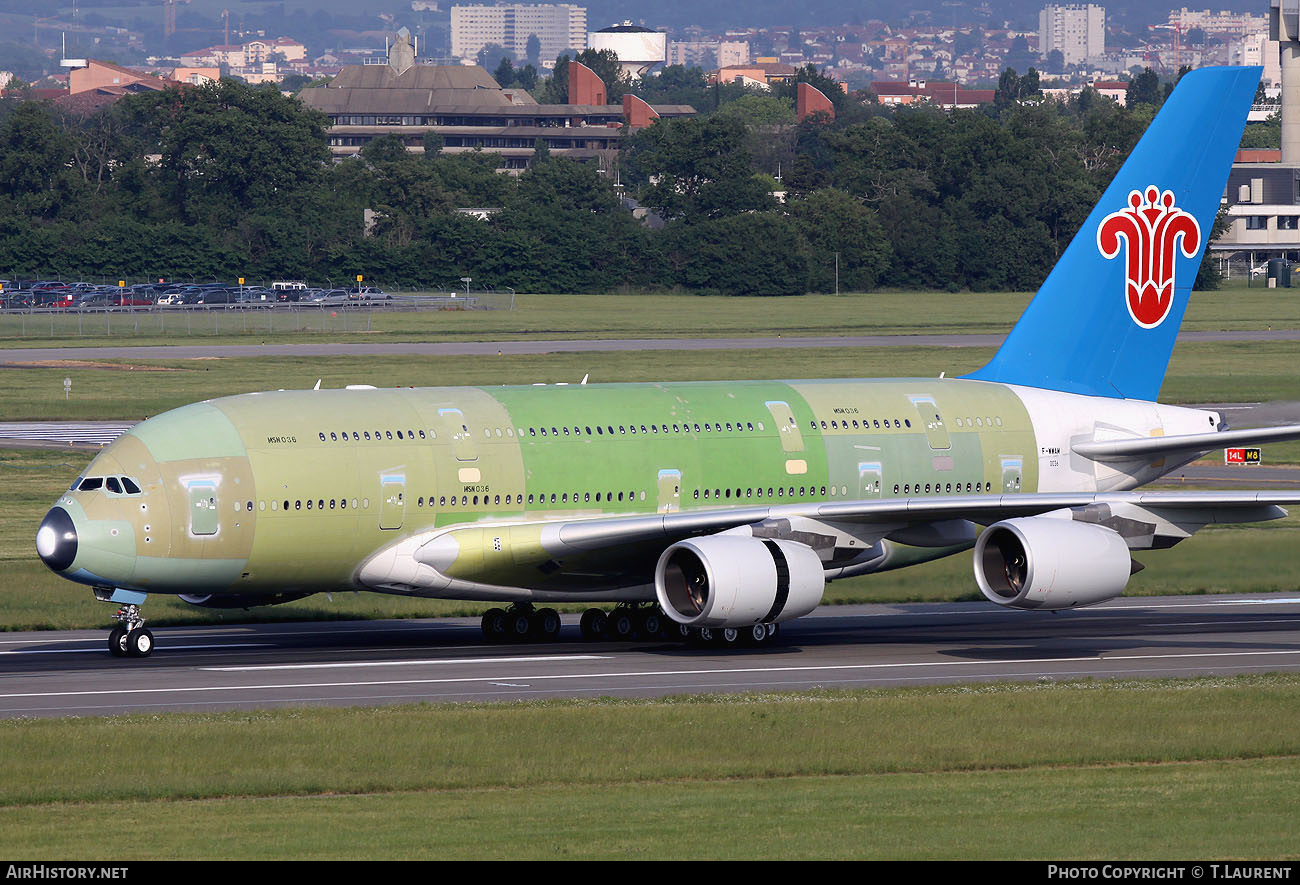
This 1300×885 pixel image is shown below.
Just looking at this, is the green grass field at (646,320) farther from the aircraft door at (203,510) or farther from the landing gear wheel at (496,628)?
the aircraft door at (203,510)

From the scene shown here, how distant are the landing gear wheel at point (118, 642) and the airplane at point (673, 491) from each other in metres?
0.07

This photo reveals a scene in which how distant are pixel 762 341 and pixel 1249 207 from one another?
306 feet

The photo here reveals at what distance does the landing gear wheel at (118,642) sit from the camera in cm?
3697

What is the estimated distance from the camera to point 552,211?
177375 mm

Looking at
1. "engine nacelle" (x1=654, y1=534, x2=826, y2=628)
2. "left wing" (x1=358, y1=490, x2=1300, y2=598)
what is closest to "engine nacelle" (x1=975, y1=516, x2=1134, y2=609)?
"left wing" (x1=358, y1=490, x2=1300, y2=598)

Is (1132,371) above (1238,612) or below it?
above

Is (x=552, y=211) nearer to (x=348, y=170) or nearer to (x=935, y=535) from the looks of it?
(x=348, y=170)

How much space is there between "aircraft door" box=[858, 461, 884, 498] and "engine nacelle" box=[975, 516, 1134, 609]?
16.0 ft

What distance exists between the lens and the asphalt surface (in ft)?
365

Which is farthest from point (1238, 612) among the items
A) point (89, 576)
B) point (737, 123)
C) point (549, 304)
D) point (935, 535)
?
point (737, 123)

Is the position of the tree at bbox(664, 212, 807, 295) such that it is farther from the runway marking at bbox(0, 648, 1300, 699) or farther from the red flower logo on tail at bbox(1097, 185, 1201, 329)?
the runway marking at bbox(0, 648, 1300, 699)

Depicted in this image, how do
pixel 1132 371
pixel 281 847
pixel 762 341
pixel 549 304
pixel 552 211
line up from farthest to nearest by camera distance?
pixel 552 211 < pixel 549 304 < pixel 762 341 < pixel 1132 371 < pixel 281 847

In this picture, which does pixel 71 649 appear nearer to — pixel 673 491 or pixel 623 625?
pixel 623 625

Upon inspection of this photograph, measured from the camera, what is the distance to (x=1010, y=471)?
43125 millimetres
